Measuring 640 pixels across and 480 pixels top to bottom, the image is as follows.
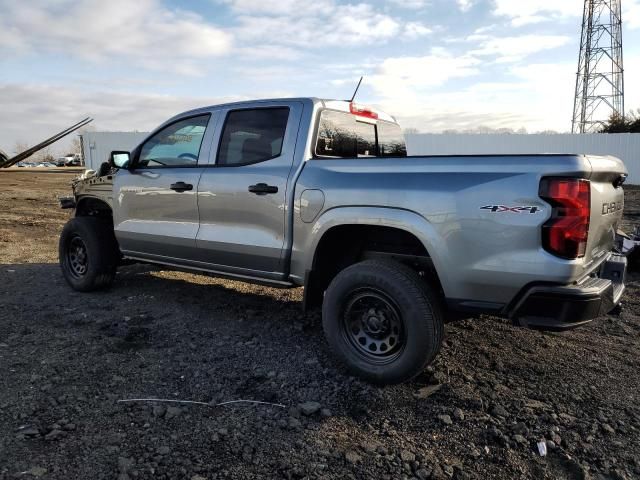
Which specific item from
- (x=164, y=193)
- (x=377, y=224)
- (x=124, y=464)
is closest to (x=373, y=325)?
(x=377, y=224)

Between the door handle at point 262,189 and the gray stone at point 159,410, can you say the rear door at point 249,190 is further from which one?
the gray stone at point 159,410

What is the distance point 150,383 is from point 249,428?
93cm

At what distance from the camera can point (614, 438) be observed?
2902 mm

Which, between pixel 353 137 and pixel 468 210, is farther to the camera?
pixel 353 137

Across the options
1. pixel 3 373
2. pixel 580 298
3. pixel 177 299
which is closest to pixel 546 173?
pixel 580 298

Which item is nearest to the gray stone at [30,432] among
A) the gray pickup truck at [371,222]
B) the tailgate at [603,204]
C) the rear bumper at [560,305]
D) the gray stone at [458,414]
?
the gray pickup truck at [371,222]

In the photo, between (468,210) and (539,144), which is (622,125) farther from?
(468,210)

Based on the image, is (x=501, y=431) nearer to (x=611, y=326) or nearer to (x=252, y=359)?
(x=252, y=359)

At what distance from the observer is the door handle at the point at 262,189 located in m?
3.99

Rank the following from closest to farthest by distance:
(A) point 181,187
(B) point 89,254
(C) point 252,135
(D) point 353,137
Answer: (C) point 252,135 → (D) point 353,137 → (A) point 181,187 → (B) point 89,254

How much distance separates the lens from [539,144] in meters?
27.0

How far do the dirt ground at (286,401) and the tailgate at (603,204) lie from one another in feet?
3.19

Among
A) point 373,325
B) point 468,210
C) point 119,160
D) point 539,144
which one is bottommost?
point 373,325

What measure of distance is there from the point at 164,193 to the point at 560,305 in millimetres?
3567
